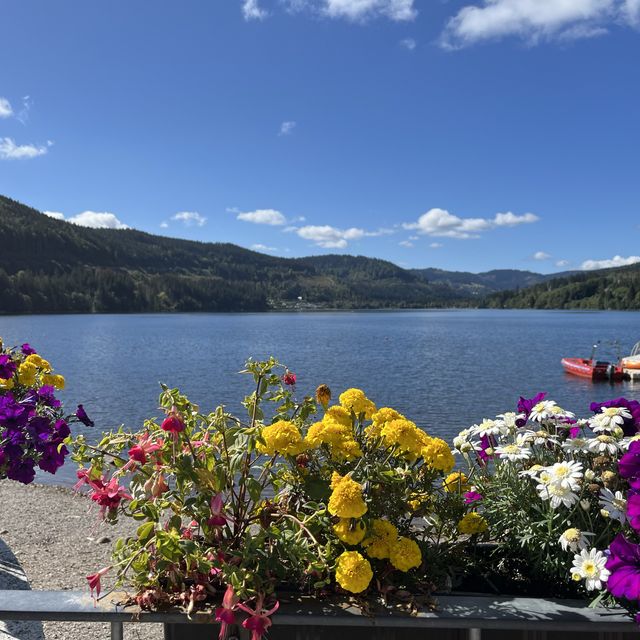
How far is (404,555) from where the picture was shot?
2168 millimetres

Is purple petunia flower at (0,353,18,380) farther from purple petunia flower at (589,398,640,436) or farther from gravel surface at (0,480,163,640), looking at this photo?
purple petunia flower at (589,398,640,436)

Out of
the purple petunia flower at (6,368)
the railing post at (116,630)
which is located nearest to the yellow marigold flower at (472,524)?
the railing post at (116,630)

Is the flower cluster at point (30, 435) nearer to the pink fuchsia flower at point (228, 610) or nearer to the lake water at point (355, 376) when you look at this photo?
the pink fuchsia flower at point (228, 610)

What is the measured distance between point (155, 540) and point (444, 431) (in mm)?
20766

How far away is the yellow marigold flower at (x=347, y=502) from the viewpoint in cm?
204

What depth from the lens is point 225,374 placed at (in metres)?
41.7

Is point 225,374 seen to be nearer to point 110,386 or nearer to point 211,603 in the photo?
point 110,386

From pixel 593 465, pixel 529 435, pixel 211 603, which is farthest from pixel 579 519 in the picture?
pixel 211 603

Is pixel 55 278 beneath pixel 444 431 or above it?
above

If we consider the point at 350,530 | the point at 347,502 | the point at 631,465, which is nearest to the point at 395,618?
the point at 350,530

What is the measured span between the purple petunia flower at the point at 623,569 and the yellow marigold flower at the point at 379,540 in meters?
0.78

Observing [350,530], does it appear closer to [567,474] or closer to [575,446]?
[567,474]

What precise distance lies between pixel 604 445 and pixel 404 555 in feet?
3.34

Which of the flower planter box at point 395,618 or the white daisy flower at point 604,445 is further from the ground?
the white daisy flower at point 604,445
